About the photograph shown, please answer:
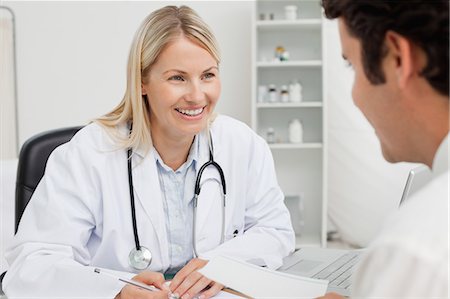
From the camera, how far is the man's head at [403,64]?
0.62 meters

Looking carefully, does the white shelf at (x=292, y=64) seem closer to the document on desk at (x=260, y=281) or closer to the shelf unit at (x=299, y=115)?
the shelf unit at (x=299, y=115)

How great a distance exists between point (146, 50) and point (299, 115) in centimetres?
219

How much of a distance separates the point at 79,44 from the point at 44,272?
8.34 ft

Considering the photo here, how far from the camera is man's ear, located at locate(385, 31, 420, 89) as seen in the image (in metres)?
0.63

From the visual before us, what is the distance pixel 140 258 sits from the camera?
1272mm

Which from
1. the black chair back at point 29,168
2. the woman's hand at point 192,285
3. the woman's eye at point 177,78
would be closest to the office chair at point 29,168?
the black chair back at point 29,168

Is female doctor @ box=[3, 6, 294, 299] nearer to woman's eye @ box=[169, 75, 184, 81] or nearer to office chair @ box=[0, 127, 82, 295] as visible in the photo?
woman's eye @ box=[169, 75, 184, 81]

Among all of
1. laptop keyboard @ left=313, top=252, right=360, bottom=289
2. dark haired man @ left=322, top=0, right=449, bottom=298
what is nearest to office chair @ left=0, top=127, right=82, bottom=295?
laptop keyboard @ left=313, top=252, right=360, bottom=289

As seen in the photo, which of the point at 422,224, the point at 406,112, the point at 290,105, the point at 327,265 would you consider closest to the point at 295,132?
the point at 290,105

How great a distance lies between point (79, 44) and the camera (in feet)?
11.4

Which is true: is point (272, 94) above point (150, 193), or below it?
above

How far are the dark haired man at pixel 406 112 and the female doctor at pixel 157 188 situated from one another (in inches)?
24.5

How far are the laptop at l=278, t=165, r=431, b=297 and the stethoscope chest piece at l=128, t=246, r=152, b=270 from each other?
30 cm

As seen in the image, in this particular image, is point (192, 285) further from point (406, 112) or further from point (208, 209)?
point (406, 112)
